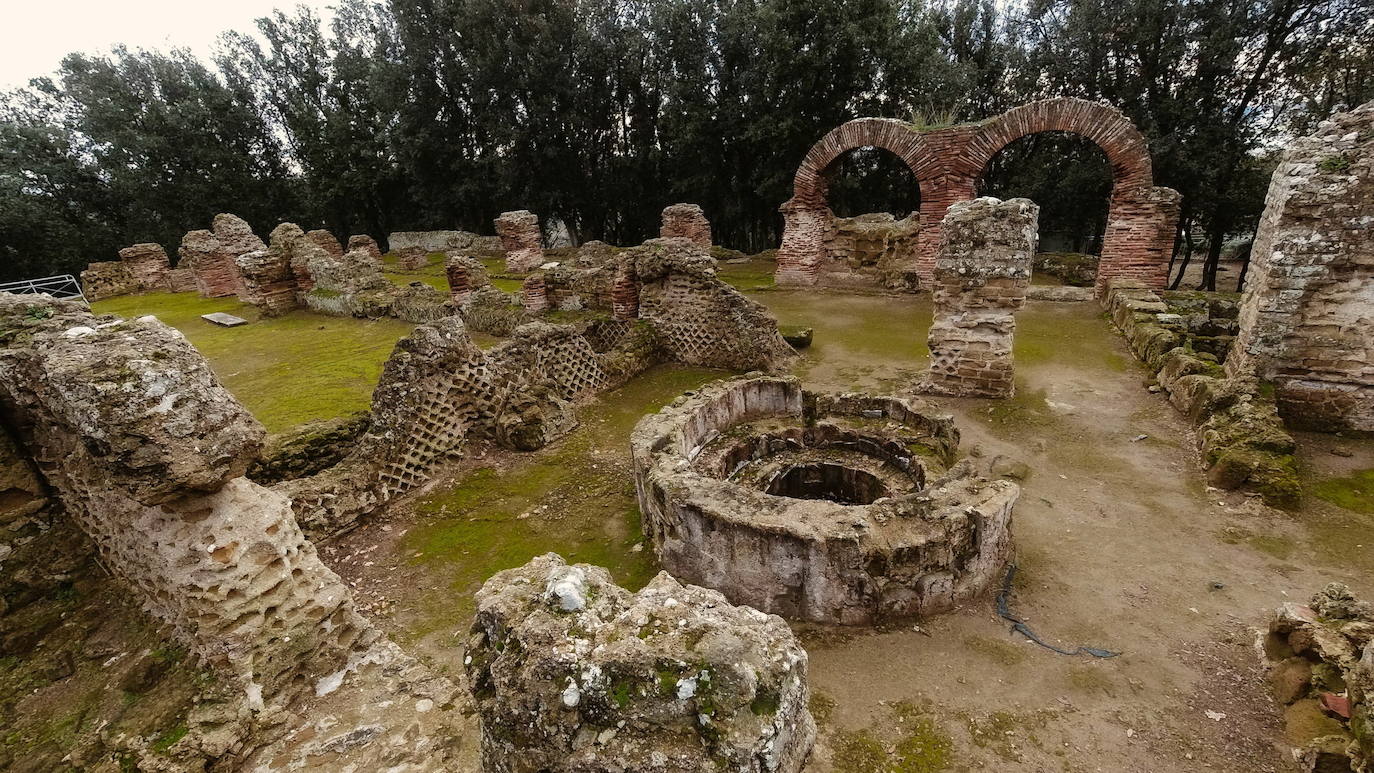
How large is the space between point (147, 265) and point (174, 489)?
75.8 feet

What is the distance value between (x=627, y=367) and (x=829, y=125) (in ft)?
45.7

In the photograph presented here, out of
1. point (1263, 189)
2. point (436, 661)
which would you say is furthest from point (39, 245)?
point (1263, 189)

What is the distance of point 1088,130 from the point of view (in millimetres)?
12430

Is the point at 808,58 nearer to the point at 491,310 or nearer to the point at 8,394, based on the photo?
the point at 491,310

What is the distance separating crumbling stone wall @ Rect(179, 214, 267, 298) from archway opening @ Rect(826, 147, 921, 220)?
17.7m

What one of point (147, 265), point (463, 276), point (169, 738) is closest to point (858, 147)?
point (463, 276)

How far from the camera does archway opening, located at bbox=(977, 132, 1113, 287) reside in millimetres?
15930

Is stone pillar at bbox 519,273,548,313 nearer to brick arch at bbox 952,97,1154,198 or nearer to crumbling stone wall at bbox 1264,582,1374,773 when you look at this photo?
brick arch at bbox 952,97,1154,198

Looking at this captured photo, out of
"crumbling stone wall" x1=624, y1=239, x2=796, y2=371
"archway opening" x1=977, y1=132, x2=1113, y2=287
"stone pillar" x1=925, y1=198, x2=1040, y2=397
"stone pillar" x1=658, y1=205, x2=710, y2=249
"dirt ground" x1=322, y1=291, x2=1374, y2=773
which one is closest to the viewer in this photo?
"dirt ground" x1=322, y1=291, x2=1374, y2=773

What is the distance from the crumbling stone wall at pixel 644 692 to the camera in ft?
6.37

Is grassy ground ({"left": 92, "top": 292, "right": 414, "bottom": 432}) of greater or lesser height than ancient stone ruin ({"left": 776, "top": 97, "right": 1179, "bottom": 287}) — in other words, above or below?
below

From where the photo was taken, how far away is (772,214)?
2359 cm

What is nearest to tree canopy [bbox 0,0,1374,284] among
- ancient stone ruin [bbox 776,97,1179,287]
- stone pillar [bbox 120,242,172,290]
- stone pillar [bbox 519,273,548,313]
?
ancient stone ruin [bbox 776,97,1179,287]

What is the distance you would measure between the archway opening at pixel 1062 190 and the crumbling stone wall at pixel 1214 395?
5154mm
